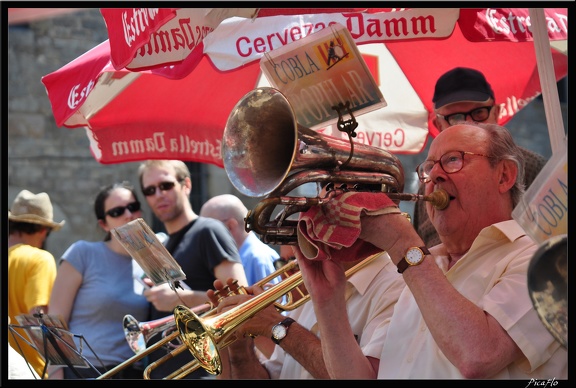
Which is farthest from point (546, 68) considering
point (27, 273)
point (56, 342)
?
point (27, 273)

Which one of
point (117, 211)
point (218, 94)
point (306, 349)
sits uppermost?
point (218, 94)

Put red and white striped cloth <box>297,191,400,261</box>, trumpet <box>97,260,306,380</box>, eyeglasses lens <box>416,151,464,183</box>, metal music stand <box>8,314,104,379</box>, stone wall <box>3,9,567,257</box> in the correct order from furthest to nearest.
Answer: stone wall <box>3,9,567,257</box>
metal music stand <box>8,314,104,379</box>
trumpet <box>97,260,306,380</box>
eyeglasses lens <box>416,151,464,183</box>
red and white striped cloth <box>297,191,400,261</box>

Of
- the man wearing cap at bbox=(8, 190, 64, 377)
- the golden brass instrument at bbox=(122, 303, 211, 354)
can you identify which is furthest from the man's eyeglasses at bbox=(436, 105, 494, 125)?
the man wearing cap at bbox=(8, 190, 64, 377)

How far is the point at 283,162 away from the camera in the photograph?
3.30 meters

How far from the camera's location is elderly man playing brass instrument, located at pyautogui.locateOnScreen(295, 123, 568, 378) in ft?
10.4

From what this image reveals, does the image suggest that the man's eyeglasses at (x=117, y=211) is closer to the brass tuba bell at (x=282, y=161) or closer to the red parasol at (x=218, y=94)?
the red parasol at (x=218, y=94)

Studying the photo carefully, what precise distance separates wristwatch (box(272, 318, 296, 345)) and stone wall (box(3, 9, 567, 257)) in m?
11.3

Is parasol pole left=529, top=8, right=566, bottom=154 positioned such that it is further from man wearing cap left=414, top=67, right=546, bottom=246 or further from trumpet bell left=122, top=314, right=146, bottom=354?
trumpet bell left=122, top=314, right=146, bottom=354

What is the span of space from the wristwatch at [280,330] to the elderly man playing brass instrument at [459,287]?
40 centimetres

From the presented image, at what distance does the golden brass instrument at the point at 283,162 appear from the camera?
124 inches

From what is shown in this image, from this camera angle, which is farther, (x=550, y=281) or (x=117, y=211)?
(x=117, y=211)

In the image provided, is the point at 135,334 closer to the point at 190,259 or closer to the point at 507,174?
the point at 190,259

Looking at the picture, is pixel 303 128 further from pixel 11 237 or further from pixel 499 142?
pixel 11 237

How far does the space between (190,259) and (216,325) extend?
1.86 m
